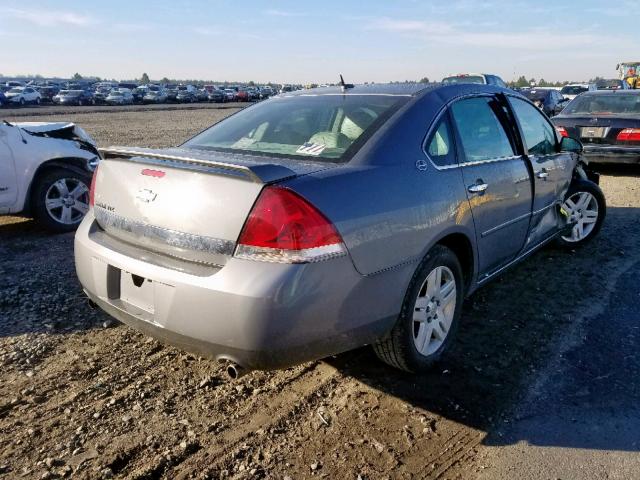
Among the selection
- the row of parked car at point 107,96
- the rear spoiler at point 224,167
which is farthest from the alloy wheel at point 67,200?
the row of parked car at point 107,96

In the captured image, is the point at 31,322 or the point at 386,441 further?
the point at 31,322

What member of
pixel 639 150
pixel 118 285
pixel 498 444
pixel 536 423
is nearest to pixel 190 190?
pixel 118 285

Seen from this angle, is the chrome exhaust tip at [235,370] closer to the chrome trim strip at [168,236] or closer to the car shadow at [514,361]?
the chrome trim strip at [168,236]

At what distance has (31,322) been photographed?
12.2ft

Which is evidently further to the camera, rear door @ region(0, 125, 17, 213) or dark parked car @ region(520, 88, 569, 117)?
dark parked car @ region(520, 88, 569, 117)

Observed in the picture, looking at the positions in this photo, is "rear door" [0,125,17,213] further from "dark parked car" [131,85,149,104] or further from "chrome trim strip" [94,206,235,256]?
"dark parked car" [131,85,149,104]

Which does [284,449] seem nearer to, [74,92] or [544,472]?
[544,472]

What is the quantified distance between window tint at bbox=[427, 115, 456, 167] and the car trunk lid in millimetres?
757

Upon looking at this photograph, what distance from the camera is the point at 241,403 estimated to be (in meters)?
2.84

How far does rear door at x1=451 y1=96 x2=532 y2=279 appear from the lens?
3.36 meters

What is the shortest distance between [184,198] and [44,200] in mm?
4180

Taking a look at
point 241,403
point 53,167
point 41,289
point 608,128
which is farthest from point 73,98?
point 241,403

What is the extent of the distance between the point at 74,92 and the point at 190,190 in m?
49.9

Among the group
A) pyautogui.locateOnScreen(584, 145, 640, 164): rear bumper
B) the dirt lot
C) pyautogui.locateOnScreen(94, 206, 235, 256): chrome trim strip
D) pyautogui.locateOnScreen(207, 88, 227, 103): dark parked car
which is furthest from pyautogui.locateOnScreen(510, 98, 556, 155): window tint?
pyautogui.locateOnScreen(207, 88, 227, 103): dark parked car
